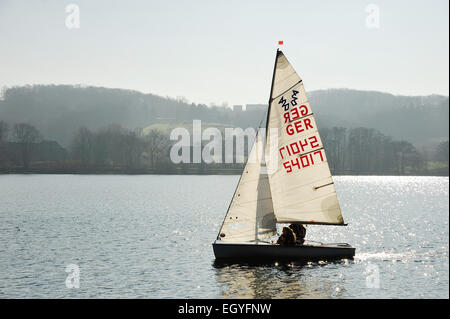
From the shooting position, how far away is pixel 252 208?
114 ft

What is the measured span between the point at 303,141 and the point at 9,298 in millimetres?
20007

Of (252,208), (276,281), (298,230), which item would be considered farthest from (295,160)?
(276,281)

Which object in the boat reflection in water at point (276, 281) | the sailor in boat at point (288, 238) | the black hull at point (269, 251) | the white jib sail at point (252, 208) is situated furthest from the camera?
the sailor in boat at point (288, 238)

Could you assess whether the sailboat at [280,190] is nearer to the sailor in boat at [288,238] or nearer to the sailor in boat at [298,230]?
the sailor in boat at [288,238]

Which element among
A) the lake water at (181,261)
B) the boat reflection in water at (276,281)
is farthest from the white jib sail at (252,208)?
the lake water at (181,261)

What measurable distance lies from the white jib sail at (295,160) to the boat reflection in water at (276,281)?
329 cm

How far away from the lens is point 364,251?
150 feet

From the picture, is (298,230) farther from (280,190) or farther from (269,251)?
(280,190)

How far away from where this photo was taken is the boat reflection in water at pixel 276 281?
95.5 ft

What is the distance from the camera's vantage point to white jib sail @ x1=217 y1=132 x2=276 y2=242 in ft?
113

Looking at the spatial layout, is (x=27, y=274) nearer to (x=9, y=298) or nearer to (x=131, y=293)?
(x=9, y=298)

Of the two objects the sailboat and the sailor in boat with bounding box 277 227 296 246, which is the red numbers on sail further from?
the sailor in boat with bounding box 277 227 296 246

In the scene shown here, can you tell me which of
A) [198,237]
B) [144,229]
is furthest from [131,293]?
[144,229]

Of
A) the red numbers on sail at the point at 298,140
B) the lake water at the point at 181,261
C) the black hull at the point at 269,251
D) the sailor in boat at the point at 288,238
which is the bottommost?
the lake water at the point at 181,261
